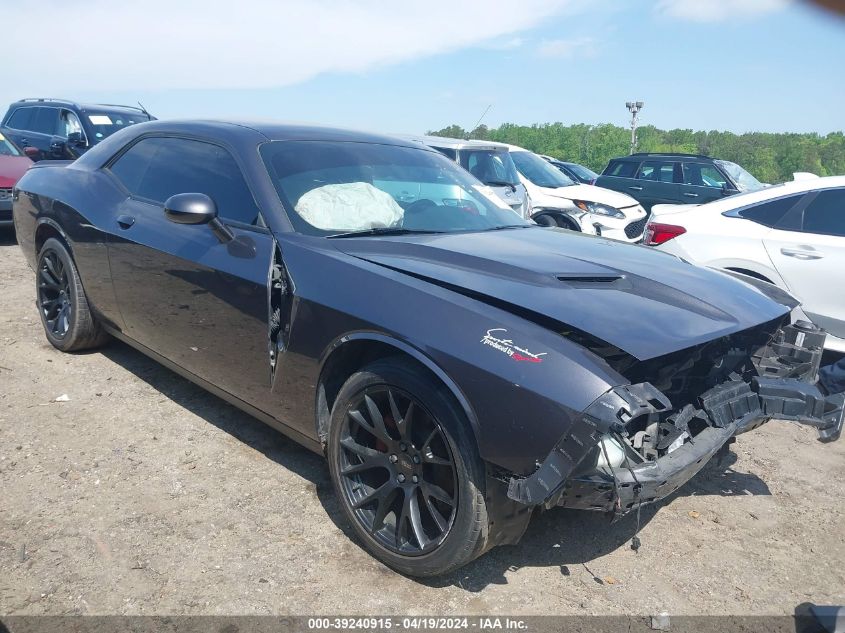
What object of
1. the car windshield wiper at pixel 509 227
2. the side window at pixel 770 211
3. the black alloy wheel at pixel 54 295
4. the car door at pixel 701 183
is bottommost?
the car door at pixel 701 183

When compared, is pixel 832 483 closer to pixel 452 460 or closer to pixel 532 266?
pixel 532 266

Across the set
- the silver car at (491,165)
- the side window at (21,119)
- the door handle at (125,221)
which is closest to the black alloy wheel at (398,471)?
the door handle at (125,221)

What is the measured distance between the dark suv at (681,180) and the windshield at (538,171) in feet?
8.77

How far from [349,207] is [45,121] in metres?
12.0

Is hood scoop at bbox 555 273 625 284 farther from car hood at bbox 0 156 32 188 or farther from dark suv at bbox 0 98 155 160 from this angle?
dark suv at bbox 0 98 155 160

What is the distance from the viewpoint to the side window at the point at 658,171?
515 inches

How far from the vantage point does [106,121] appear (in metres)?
12.4

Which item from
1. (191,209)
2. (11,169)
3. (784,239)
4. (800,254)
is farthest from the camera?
(11,169)

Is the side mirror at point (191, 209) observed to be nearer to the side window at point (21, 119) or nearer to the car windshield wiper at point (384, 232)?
the car windshield wiper at point (384, 232)

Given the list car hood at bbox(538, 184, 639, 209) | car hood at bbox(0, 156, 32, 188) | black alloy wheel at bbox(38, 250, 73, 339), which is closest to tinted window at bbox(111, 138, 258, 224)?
black alloy wheel at bbox(38, 250, 73, 339)

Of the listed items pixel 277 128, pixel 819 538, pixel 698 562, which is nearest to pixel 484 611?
pixel 698 562

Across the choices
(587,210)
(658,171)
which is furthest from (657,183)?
(587,210)

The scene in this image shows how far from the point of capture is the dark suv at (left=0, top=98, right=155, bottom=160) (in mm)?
11820

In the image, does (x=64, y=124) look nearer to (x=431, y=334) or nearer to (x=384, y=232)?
(x=384, y=232)
